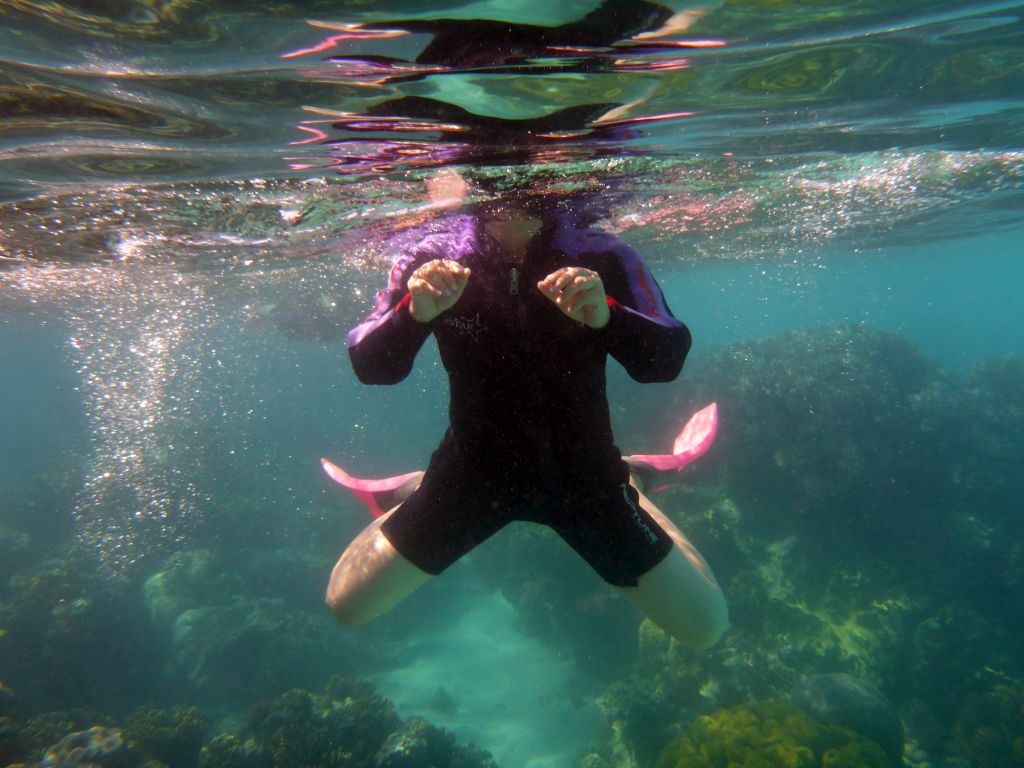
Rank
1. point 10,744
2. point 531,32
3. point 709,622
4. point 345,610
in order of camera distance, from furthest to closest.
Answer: point 10,744, point 531,32, point 345,610, point 709,622

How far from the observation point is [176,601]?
16609mm

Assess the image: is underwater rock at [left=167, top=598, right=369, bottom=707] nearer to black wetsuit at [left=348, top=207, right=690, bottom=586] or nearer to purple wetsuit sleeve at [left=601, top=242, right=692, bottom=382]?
black wetsuit at [left=348, top=207, right=690, bottom=586]

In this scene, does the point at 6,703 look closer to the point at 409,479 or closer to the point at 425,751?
the point at 425,751

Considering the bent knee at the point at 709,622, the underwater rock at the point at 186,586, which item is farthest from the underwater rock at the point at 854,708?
the underwater rock at the point at 186,586

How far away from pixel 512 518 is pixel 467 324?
137 centimetres

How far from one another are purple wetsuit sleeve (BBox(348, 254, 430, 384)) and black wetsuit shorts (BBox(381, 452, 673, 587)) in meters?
0.73

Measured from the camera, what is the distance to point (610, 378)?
63.9 feet

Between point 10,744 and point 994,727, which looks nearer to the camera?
point 10,744

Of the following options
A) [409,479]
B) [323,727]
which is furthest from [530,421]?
[323,727]

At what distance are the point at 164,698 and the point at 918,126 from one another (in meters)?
20.9

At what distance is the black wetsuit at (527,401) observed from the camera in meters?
3.17

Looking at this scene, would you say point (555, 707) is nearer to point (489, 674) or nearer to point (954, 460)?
point (489, 674)

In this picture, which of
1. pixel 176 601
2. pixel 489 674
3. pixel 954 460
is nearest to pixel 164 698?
pixel 176 601

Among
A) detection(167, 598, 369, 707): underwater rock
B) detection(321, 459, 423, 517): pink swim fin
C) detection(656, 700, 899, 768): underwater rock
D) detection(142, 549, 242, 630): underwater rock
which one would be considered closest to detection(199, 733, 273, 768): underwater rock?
detection(167, 598, 369, 707): underwater rock
